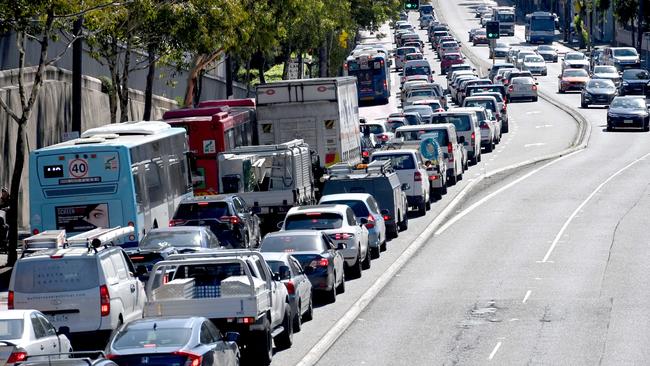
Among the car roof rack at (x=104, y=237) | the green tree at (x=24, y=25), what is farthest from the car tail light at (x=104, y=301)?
the green tree at (x=24, y=25)

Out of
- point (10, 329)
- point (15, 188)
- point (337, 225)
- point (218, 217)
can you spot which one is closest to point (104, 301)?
point (10, 329)

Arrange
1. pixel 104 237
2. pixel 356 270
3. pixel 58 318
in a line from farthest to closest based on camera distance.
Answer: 1. pixel 356 270
2. pixel 104 237
3. pixel 58 318

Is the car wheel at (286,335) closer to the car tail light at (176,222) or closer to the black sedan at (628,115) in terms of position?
the car tail light at (176,222)

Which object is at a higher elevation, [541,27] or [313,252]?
[541,27]

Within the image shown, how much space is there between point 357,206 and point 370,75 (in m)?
53.6

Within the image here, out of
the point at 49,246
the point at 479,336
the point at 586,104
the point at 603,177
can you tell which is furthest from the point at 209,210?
the point at 586,104

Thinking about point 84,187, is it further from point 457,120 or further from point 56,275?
point 457,120

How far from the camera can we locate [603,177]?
5028cm

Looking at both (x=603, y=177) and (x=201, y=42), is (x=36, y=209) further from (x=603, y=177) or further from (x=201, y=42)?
(x=603, y=177)

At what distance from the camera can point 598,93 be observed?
78.6 metres

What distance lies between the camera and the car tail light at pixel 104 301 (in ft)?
75.8

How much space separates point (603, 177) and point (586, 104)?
97.1 feet

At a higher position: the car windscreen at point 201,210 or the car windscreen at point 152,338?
the car windscreen at point 152,338

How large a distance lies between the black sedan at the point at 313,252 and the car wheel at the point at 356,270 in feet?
8.98
